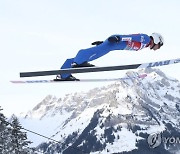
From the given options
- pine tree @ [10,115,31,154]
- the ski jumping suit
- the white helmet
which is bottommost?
pine tree @ [10,115,31,154]

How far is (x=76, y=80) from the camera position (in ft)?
45.0

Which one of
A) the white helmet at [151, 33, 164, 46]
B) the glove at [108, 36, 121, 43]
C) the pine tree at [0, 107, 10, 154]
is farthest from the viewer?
the pine tree at [0, 107, 10, 154]

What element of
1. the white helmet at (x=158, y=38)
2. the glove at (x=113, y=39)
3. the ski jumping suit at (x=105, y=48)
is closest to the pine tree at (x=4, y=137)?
the ski jumping suit at (x=105, y=48)

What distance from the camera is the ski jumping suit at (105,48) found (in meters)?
12.4

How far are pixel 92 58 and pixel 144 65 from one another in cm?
157

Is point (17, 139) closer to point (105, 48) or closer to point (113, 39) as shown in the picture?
point (105, 48)

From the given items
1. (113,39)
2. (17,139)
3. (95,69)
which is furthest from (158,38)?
(17,139)

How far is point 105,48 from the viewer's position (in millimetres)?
12492

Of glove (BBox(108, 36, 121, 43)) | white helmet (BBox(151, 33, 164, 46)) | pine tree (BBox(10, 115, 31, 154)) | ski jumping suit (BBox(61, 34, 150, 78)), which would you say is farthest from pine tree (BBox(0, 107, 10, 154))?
glove (BBox(108, 36, 121, 43))

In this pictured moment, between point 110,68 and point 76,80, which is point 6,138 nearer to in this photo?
point 76,80

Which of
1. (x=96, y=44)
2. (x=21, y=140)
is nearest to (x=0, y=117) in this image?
(x=21, y=140)

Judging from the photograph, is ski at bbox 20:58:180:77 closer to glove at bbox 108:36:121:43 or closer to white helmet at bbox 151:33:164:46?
glove at bbox 108:36:121:43

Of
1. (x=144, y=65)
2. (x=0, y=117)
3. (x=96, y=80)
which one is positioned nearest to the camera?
(x=144, y=65)

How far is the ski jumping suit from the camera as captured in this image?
12.4 m
